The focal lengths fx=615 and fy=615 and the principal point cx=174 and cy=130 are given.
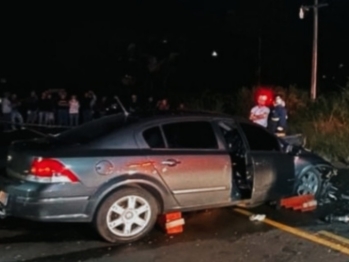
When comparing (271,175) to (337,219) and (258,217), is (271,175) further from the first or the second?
(337,219)

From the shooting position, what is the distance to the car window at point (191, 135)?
6535 mm

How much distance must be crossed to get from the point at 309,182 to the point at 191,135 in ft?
7.09

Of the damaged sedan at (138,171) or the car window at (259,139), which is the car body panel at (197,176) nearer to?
the damaged sedan at (138,171)

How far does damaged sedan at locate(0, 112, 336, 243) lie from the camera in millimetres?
5914

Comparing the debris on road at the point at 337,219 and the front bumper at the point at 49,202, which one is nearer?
the front bumper at the point at 49,202

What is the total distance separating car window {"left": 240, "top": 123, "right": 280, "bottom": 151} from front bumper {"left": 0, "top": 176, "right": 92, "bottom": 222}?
83.6 inches

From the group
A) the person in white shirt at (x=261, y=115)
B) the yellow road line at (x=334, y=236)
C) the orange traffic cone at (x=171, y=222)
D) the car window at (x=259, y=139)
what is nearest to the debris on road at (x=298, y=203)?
the car window at (x=259, y=139)

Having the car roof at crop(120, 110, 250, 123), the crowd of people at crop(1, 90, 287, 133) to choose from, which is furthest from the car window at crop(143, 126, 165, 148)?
the crowd of people at crop(1, 90, 287, 133)

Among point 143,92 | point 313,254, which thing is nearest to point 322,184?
point 313,254

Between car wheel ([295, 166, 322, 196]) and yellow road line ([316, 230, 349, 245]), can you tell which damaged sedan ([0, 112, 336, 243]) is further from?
yellow road line ([316, 230, 349, 245])

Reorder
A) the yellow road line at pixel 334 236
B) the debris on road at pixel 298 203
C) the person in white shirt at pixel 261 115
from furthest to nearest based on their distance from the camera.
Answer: the person in white shirt at pixel 261 115, the debris on road at pixel 298 203, the yellow road line at pixel 334 236

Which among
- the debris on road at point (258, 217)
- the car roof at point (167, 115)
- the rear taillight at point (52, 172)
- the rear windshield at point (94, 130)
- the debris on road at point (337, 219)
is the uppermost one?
the car roof at point (167, 115)

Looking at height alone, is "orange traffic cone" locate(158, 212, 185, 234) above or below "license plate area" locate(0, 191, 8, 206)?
below

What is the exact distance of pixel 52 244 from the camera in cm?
609
